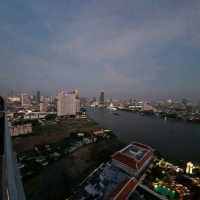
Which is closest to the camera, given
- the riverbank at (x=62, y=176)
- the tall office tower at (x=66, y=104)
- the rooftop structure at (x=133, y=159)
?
the riverbank at (x=62, y=176)

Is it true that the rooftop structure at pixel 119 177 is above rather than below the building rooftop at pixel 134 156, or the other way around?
below

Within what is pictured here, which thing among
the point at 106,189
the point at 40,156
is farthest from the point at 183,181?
the point at 40,156

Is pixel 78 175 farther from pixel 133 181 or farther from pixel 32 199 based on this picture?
pixel 133 181

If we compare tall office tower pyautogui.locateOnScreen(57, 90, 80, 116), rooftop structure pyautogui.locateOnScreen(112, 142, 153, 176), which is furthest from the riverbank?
tall office tower pyautogui.locateOnScreen(57, 90, 80, 116)

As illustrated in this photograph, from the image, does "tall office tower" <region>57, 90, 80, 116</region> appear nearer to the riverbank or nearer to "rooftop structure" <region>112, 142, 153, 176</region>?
the riverbank

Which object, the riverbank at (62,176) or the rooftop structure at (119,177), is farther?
the riverbank at (62,176)

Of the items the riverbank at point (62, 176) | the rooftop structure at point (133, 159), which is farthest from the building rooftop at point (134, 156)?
the riverbank at point (62, 176)

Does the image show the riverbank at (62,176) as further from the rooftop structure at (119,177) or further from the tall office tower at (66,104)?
the tall office tower at (66,104)

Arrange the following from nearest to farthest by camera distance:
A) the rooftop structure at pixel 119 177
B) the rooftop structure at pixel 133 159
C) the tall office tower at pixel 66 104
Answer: the rooftop structure at pixel 119 177 → the rooftop structure at pixel 133 159 → the tall office tower at pixel 66 104
